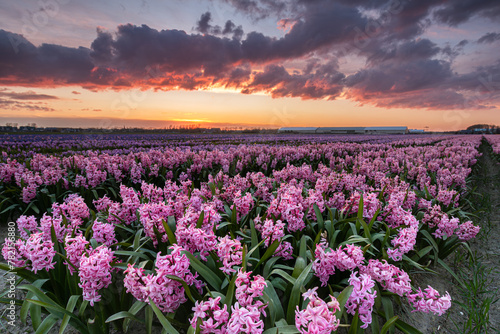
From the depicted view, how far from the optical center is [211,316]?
178 cm

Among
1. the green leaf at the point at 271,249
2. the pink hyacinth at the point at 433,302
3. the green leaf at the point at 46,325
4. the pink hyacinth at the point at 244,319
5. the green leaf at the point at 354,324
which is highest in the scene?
the pink hyacinth at the point at 244,319

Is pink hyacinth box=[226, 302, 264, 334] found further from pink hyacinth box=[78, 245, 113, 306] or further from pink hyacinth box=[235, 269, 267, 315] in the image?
pink hyacinth box=[78, 245, 113, 306]

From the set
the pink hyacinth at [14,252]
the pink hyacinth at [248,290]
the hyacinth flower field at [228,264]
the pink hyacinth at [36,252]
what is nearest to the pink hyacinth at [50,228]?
the hyacinth flower field at [228,264]

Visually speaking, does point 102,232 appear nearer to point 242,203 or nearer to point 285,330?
point 242,203

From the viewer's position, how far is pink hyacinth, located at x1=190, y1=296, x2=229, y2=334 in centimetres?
169

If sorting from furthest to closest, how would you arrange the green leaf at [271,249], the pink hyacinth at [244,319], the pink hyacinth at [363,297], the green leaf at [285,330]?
the green leaf at [271,249] → the pink hyacinth at [363,297] → the green leaf at [285,330] → the pink hyacinth at [244,319]

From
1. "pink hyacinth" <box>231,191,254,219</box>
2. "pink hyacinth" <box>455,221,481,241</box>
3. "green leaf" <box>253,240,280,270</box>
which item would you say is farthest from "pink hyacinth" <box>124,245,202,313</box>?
"pink hyacinth" <box>455,221,481,241</box>

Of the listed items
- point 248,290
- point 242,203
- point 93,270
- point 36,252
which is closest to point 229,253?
point 248,290

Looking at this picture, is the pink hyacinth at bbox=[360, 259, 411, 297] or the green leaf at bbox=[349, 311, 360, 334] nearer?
the green leaf at bbox=[349, 311, 360, 334]

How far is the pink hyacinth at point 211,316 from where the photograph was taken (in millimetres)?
1693

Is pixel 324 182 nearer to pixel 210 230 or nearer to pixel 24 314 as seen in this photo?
pixel 210 230

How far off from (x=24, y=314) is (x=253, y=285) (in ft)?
→ 8.39

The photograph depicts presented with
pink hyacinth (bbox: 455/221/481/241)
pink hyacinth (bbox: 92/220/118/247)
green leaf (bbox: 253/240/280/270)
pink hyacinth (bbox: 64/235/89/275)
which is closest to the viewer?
pink hyacinth (bbox: 64/235/89/275)

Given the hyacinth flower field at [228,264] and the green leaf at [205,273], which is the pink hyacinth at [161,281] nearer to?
the hyacinth flower field at [228,264]
